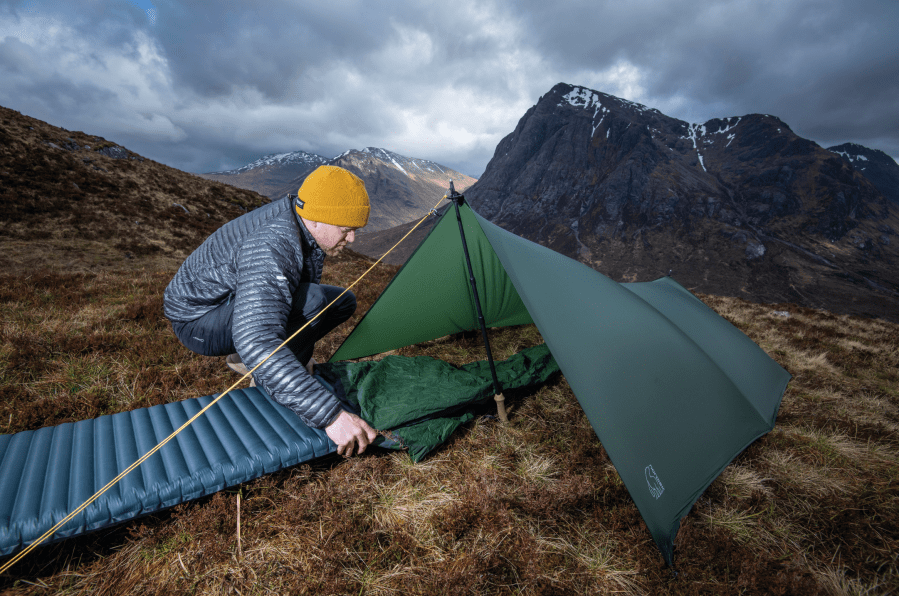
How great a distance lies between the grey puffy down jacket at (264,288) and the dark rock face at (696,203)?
395ft

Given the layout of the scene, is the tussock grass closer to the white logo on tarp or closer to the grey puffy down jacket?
the white logo on tarp

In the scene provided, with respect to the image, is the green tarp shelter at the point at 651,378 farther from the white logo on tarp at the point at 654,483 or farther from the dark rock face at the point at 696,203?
the dark rock face at the point at 696,203

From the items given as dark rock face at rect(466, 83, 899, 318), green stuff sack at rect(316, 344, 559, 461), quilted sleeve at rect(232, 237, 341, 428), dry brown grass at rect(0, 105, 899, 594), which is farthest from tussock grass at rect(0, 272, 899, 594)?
dark rock face at rect(466, 83, 899, 318)

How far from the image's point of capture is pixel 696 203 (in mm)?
134625

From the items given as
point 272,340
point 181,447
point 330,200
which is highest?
point 330,200

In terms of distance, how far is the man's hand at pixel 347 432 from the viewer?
2.25 metres

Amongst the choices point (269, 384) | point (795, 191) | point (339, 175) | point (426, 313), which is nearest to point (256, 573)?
point (269, 384)

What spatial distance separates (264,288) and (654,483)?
281cm

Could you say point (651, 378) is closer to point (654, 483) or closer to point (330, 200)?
point (654, 483)

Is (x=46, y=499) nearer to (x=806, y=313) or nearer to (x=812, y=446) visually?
(x=812, y=446)

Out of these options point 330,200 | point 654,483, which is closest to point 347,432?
point 330,200

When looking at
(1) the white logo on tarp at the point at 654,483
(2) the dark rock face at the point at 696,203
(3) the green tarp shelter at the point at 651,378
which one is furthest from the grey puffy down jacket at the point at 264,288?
(2) the dark rock face at the point at 696,203

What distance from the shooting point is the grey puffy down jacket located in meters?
2.15

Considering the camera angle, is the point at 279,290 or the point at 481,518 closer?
the point at 481,518
